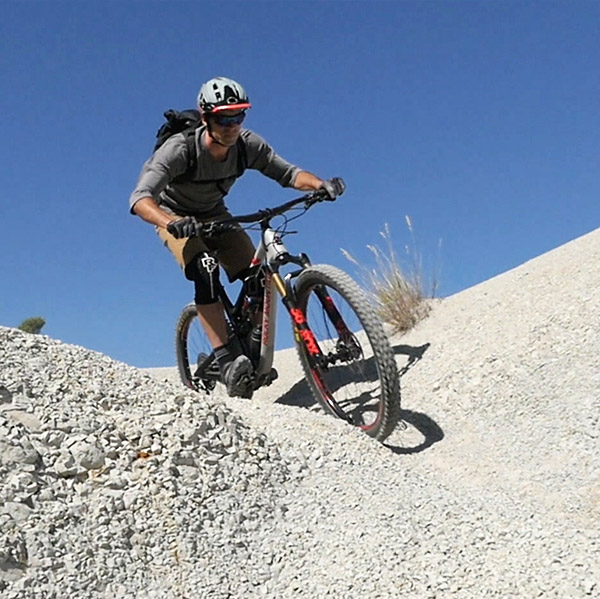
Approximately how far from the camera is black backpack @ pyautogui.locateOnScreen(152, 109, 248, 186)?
5.31 metres

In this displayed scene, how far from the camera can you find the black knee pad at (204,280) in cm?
534

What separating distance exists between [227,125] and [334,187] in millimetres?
796

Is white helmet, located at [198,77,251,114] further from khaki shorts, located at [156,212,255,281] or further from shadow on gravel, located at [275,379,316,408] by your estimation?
shadow on gravel, located at [275,379,316,408]

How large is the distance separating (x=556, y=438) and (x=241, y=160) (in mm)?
2763

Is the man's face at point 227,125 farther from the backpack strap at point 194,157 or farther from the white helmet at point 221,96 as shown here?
the backpack strap at point 194,157

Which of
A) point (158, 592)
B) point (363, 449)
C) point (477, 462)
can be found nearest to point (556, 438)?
point (477, 462)

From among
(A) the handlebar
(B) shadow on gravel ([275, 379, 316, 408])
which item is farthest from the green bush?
(A) the handlebar

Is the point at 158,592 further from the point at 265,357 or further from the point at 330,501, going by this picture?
the point at 265,357

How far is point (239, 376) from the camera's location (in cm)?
528

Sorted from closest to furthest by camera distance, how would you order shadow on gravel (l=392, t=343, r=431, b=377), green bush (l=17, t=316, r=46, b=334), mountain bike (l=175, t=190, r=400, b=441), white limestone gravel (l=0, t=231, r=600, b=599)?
white limestone gravel (l=0, t=231, r=600, b=599) → mountain bike (l=175, t=190, r=400, b=441) → shadow on gravel (l=392, t=343, r=431, b=377) → green bush (l=17, t=316, r=46, b=334)

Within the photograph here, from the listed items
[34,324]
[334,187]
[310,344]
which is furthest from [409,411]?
[34,324]

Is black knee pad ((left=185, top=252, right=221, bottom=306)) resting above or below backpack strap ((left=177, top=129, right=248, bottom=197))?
below

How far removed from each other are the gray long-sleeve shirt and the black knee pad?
52 centimetres

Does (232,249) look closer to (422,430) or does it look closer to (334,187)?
(334,187)
